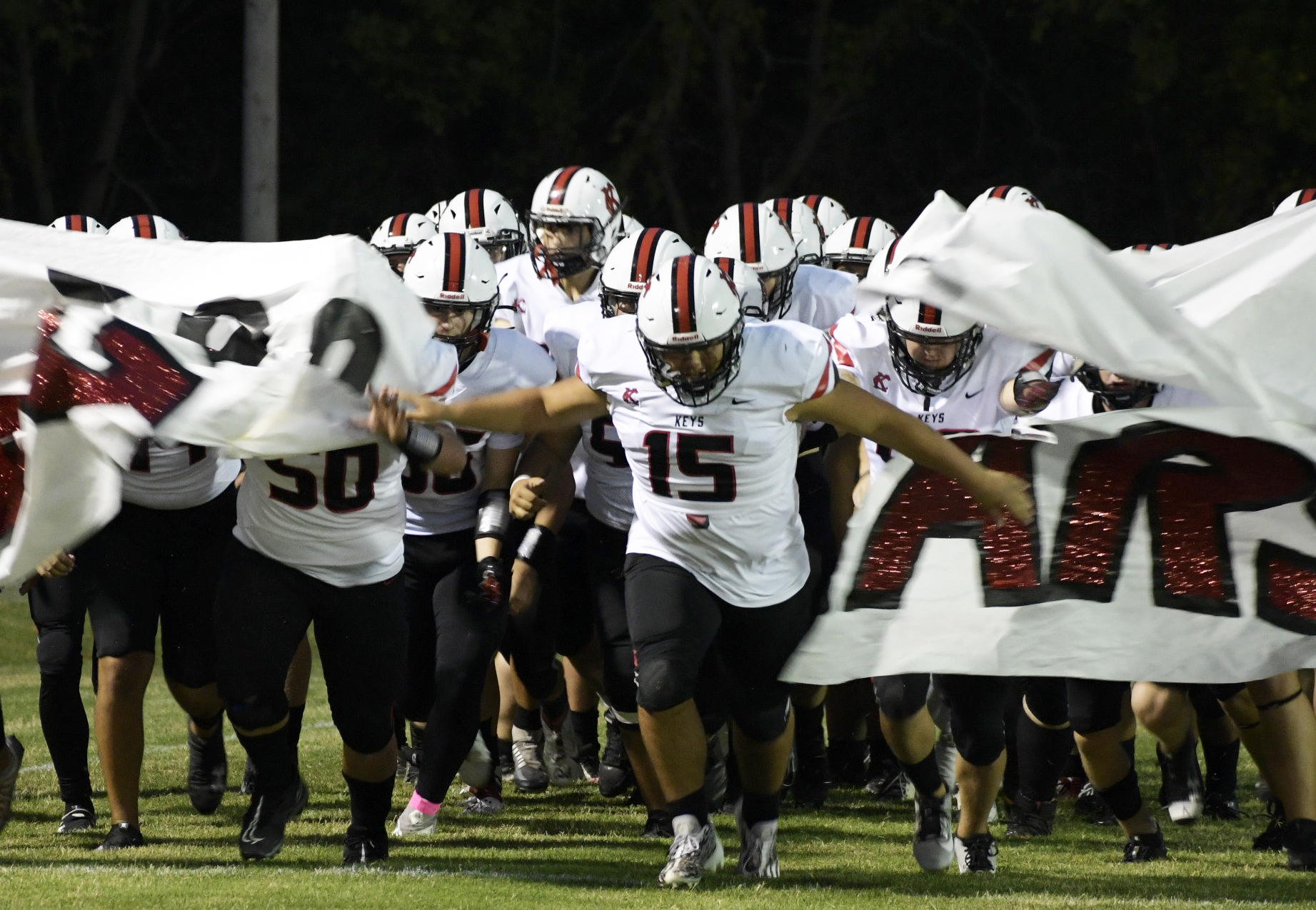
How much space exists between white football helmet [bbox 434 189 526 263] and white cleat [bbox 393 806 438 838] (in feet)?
9.21

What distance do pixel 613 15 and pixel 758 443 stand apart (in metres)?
13.0

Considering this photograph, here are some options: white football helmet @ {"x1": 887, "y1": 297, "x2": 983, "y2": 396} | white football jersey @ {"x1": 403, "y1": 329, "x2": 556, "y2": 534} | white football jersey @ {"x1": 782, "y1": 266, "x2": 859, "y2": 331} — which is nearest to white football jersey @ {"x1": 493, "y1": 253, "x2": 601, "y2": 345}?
white football jersey @ {"x1": 782, "y1": 266, "x2": 859, "y2": 331}

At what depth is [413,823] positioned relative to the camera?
20.6 ft

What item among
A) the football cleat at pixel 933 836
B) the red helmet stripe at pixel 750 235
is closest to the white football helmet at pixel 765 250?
the red helmet stripe at pixel 750 235

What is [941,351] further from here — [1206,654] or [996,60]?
[996,60]

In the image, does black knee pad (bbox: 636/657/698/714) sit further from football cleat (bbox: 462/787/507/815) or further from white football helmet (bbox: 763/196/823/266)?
white football helmet (bbox: 763/196/823/266)

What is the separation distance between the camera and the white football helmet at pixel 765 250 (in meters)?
7.21

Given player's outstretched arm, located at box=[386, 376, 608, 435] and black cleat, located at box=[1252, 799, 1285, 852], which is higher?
player's outstretched arm, located at box=[386, 376, 608, 435]

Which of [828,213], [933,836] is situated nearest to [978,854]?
[933,836]

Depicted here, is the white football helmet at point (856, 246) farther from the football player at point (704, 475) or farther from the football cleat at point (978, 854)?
the football cleat at point (978, 854)

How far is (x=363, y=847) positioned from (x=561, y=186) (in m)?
2.94

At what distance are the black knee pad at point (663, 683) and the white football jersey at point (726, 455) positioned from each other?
25cm

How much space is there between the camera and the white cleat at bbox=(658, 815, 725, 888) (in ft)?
18.0

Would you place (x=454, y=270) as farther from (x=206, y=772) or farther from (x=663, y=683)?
(x=206, y=772)
